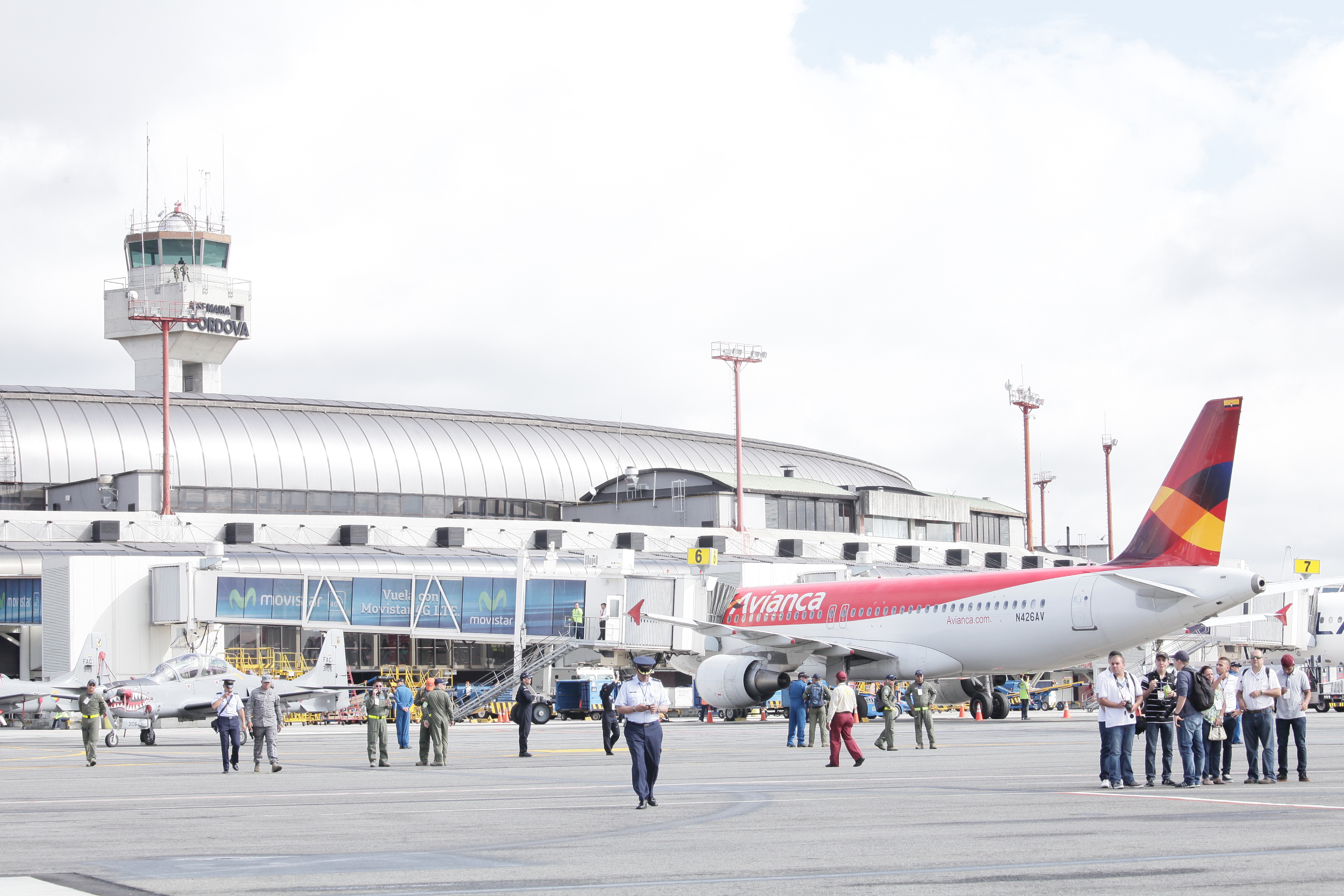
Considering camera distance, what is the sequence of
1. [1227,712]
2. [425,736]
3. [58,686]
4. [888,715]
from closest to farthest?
[1227,712] < [425,736] < [888,715] < [58,686]

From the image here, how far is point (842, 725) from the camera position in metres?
25.4

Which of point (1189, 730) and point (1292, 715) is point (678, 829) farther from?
point (1292, 715)

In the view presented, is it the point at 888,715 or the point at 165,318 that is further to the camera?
the point at 165,318

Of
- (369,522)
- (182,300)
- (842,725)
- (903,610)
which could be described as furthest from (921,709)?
(182,300)

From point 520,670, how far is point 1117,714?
39.8 meters

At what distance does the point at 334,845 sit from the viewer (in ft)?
45.4

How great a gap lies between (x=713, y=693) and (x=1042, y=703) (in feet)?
81.4

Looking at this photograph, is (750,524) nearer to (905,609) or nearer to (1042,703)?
(1042,703)

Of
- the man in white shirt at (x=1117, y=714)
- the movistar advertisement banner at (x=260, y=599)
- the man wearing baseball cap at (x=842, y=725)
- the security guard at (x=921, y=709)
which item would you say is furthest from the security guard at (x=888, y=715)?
the movistar advertisement banner at (x=260, y=599)

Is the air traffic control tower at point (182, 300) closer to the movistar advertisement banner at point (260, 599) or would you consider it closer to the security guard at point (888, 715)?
the movistar advertisement banner at point (260, 599)

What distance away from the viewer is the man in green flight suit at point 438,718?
28406 millimetres

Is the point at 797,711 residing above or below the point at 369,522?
below

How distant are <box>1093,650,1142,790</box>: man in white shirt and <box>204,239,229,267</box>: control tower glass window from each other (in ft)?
290

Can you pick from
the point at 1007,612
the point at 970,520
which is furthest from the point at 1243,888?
the point at 970,520
